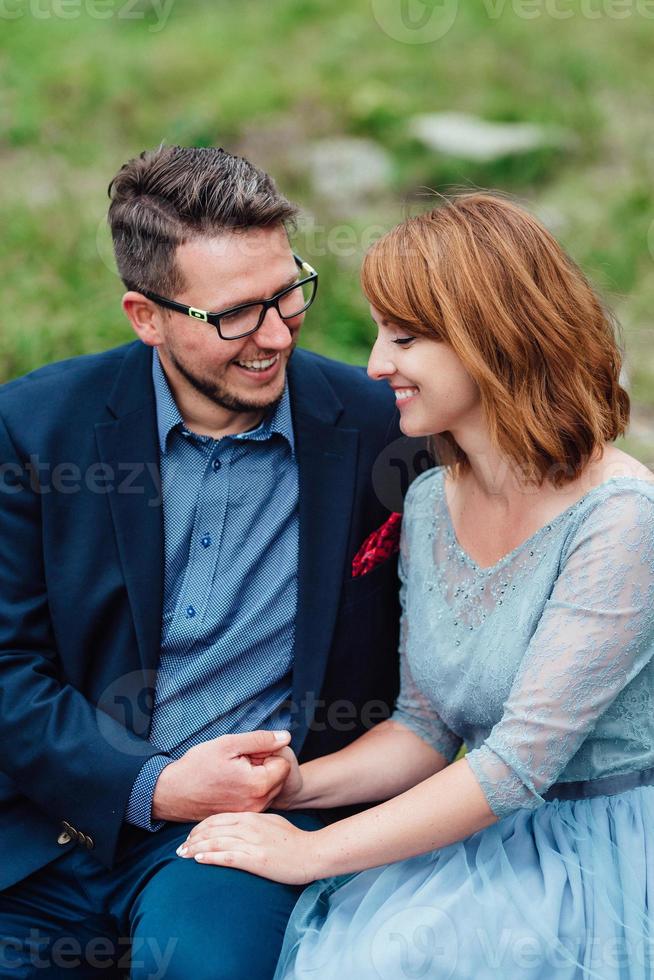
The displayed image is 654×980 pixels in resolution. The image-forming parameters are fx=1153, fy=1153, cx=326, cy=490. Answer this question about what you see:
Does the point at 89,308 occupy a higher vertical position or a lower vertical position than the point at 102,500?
Result: higher

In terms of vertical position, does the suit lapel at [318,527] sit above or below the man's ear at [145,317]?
below

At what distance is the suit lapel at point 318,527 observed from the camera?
269cm

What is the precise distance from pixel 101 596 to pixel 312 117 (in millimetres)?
5312

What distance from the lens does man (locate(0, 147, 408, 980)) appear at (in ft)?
8.36

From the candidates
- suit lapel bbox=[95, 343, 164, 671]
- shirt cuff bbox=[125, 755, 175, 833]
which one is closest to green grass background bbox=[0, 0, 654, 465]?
suit lapel bbox=[95, 343, 164, 671]

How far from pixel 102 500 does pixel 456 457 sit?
0.82m

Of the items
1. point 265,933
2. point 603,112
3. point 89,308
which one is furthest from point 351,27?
point 265,933

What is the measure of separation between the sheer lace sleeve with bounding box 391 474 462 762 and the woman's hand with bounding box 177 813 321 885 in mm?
444

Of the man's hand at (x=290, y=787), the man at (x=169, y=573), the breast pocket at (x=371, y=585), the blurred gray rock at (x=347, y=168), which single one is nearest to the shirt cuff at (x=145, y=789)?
the man at (x=169, y=573)

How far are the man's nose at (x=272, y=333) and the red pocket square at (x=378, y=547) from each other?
0.51m

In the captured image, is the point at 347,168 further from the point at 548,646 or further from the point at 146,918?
the point at 146,918

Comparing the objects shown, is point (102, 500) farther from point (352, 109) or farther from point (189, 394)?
point (352, 109)

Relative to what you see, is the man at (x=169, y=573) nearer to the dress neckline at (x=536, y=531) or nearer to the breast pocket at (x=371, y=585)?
the breast pocket at (x=371, y=585)

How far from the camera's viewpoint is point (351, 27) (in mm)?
8188
